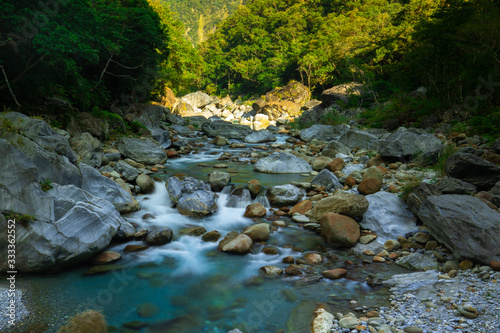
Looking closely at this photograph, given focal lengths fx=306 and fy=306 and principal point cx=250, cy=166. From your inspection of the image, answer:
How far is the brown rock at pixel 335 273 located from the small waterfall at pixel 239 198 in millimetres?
3230

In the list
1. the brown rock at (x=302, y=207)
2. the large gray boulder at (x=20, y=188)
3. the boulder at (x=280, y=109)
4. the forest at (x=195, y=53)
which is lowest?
the boulder at (x=280, y=109)

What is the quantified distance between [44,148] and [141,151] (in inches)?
215

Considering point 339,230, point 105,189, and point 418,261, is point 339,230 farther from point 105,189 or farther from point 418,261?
point 105,189

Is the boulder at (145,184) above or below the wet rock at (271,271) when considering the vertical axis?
above

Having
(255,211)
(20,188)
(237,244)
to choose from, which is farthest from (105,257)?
(255,211)

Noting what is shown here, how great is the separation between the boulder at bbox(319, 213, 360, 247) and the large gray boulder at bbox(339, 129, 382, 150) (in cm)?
789

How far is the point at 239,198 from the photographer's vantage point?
7434 mm

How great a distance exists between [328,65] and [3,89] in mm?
33710

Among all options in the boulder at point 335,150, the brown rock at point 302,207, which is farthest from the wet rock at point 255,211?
the boulder at point 335,150

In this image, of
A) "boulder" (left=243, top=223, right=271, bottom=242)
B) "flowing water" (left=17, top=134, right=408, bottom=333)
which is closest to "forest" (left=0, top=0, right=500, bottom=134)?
"flowing water" (left=17, top=134, right=408, bottom=333)

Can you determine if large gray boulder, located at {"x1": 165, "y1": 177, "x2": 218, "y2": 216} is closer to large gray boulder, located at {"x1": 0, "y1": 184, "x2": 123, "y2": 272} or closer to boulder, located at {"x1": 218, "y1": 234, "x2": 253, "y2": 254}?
boulder, located at {"x1": 218, "y1": 234, "x2": 253, "y2": 254}

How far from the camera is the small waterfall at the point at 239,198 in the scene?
7.28 meters

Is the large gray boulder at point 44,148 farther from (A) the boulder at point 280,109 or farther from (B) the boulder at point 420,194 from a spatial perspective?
(A) the boulder at point 280,109

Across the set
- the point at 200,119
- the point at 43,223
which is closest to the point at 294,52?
the point at 200,119
